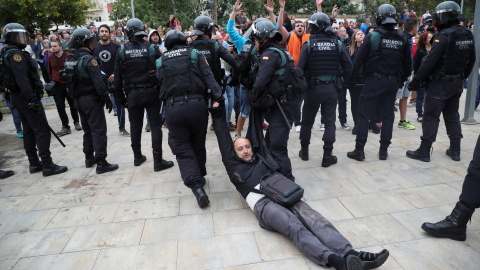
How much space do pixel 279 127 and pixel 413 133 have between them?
3.81 meters

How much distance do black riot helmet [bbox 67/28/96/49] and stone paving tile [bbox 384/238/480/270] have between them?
15.5 ft

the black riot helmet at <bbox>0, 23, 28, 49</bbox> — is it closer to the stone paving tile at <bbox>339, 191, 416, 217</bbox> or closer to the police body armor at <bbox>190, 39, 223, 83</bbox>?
the police body armor at <bbox>190, 39, 223, 83</bbox>

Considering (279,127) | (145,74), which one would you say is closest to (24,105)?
(145,74)

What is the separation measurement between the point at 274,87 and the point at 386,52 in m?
1.99

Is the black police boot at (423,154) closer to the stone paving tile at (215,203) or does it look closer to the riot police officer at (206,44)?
Result: the stone paving tile at (215,203)

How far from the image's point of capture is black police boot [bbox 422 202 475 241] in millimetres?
2859

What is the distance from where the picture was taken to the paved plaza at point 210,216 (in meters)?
2.82

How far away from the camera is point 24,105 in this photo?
488 centimetres

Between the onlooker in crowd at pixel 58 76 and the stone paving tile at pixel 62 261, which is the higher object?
the onlooker in crowd at pixel 58 76

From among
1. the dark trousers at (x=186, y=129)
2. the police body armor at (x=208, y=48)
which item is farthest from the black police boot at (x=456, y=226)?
the police body armor at (x=208, y=48)

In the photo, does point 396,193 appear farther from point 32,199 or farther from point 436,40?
point 32,199

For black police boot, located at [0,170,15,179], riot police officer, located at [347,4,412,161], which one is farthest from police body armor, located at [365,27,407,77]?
black police boot, located at [0,170,15,179]

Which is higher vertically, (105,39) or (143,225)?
(105,39)

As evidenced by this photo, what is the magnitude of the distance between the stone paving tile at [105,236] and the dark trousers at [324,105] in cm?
277
